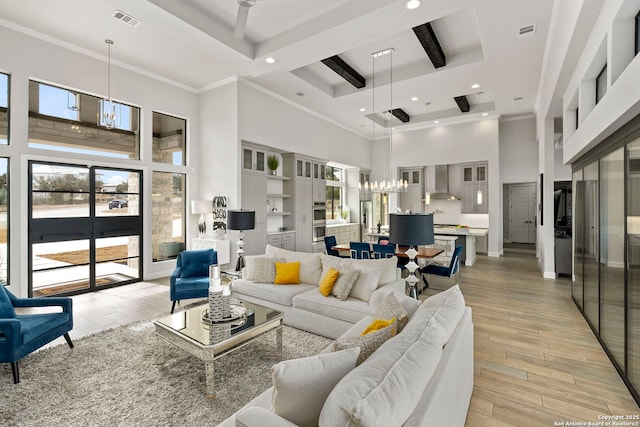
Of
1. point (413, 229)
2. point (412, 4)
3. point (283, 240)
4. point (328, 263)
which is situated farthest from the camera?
point (283, 240)

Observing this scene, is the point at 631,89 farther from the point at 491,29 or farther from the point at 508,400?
the point at 491,29

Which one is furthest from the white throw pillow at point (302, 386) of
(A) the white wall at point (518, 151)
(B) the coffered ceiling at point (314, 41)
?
(A) the white wall at point (518, 151)

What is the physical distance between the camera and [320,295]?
349 centimetres

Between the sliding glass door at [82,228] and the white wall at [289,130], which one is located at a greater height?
the white wall at [289,130]

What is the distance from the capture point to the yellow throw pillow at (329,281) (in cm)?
345

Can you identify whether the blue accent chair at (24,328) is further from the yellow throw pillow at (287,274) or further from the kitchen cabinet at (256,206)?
the kitchen cabinet at (256,206)

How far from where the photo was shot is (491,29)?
425cm

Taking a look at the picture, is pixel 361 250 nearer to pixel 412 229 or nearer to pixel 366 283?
pixel 366 283

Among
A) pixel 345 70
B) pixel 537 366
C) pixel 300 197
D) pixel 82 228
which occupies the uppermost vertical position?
pixel 345 70

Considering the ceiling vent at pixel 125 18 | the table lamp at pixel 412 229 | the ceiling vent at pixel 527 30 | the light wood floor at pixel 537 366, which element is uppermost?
the ceiling vent at pixel 125 18

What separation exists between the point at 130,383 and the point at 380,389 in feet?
7.88

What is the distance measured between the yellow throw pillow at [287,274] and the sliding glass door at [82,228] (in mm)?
3542

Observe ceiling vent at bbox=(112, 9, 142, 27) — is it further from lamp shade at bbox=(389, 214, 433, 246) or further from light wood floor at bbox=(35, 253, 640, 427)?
lamp shade at bbox=(389, 214, 433, 246)

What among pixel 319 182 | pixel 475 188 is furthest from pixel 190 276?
pixel 475 188
